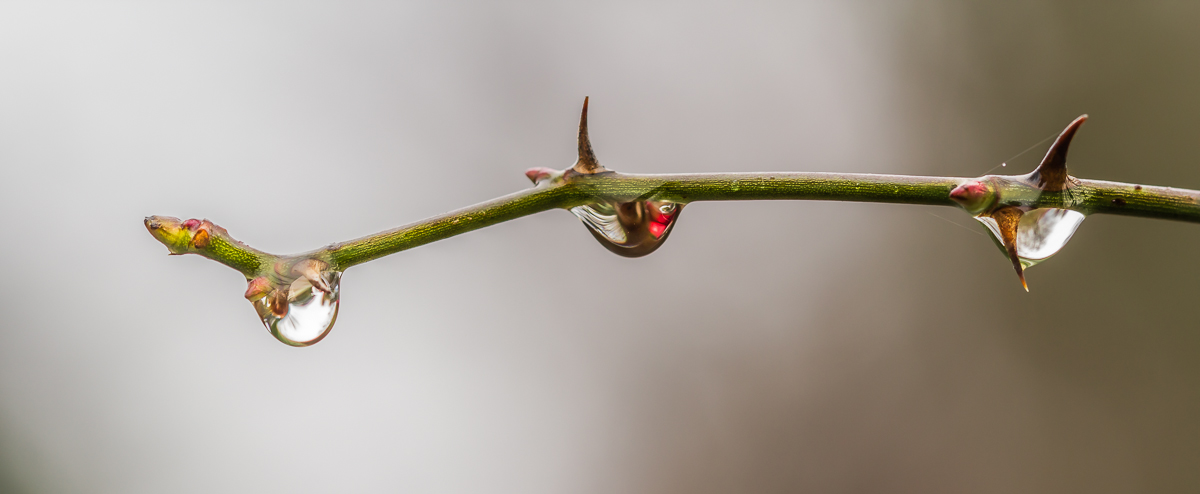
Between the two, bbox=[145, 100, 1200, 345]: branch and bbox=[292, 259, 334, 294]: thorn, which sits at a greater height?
bbox=[145, 100, 1200, 345]: branch

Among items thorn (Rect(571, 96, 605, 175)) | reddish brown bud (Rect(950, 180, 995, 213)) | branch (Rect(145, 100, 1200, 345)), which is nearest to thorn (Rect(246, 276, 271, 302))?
branch (Rect(145, 100, 1200, 345))

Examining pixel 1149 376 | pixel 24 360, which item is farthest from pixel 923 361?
pixel 24 360

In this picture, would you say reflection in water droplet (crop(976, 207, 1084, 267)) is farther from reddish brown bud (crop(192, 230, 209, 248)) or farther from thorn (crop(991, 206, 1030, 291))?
reddish brown bud (crop(192, 230, 209, 248))

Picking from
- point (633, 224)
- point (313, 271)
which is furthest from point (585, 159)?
point (313, 271)

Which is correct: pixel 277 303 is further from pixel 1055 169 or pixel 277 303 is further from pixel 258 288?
pixel 1055 169

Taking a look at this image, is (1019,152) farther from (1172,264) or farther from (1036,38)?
(1172,264)

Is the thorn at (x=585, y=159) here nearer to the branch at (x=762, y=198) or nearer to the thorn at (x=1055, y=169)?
the branch at (x=762, y=198)
